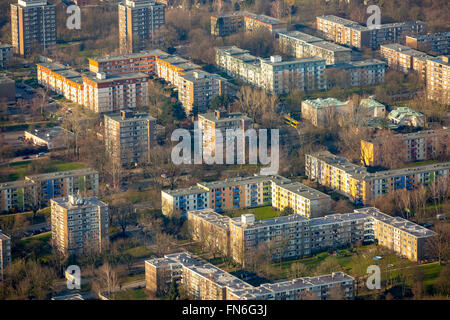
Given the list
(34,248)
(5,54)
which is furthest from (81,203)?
(5,54)

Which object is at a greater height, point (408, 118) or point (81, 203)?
point (81, 203)

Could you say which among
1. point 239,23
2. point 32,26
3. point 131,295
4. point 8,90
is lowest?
point 131,295

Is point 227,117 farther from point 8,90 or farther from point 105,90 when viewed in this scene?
point 8,90

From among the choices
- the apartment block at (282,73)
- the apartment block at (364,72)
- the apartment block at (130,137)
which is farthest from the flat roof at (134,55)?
the apartment block at (130,137)

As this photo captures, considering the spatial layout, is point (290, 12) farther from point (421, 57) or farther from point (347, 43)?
point (421, 57)

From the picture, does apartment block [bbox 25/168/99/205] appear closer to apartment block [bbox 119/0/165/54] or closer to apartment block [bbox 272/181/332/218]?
apartment block [bbox 272/181/332/218]

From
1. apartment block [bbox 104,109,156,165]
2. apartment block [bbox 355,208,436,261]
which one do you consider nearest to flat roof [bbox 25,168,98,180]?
apartment block [bbox 104,109,156,165]
